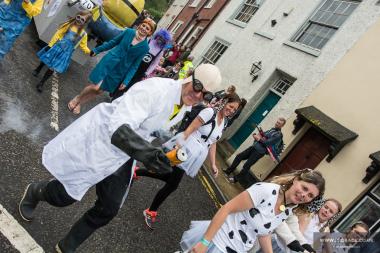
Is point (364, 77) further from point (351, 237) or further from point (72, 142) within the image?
point (72, 142)

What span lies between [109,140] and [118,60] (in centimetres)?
340

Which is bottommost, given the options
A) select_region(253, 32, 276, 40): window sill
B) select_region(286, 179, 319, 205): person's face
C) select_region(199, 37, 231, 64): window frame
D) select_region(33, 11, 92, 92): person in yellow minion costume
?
select_region(33, 11, 92, 92): person in yellow minion costume

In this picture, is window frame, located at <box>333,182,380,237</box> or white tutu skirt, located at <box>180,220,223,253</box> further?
window frame, located at <box>333,182,380,237</box>

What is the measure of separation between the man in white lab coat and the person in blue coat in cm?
261

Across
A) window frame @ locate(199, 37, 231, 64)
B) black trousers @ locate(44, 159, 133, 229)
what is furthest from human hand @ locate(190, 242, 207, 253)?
window frame @ locate(199, 37, 231, 64)

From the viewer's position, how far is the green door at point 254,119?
1165 centimetres

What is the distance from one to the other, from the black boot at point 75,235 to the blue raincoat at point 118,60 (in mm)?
3023

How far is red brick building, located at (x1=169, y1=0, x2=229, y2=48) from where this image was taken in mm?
22525

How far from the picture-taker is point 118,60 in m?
5.91

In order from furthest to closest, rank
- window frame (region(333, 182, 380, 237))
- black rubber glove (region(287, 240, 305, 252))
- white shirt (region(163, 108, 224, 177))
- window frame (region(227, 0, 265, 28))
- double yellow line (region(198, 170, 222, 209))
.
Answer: window frame (region(227, 0, 265, 28)) < window frame (region(333, 182, 380, 237)) < double yellow line (region(198, 170, 222, 209)) < white shirt (region(163, 108, 224, 177)) < black rubber glove (region(287, 240, 305, 252))

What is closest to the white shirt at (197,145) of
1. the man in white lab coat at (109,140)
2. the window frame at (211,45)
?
the man in white lab coat at (109,140)

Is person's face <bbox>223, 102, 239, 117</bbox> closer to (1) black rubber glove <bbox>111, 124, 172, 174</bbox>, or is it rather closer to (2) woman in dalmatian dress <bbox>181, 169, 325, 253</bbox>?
(2) woman in dalmatian dress <bbox>181, 169, 325, 253</bbox>

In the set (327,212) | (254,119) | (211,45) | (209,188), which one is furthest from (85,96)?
(211,45)

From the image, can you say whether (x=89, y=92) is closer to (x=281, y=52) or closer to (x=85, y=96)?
(x=85, y=96)
